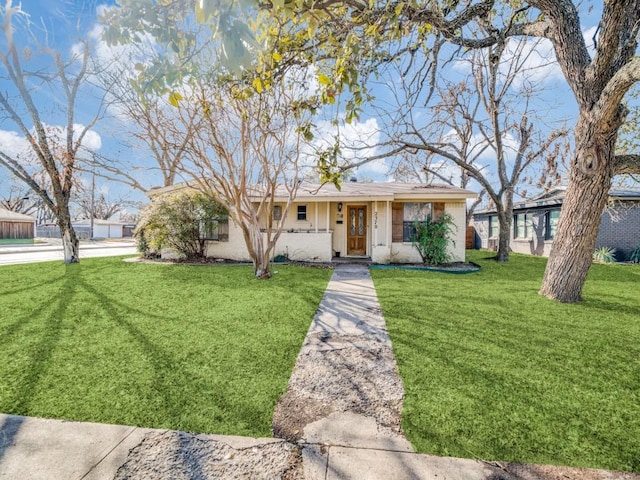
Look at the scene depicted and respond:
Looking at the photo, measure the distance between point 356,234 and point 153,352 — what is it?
10.6m

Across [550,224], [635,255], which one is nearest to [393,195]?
[550,224]

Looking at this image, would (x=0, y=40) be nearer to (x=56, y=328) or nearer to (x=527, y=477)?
(x=56, y=328)

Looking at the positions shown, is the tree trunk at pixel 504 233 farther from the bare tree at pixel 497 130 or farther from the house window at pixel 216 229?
the house window at pixel 216 229

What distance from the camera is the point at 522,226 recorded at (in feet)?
61.3

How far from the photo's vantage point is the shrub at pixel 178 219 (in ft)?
38.6

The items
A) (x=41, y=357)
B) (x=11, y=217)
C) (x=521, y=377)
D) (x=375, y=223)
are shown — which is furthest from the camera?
(x=11, y=217)

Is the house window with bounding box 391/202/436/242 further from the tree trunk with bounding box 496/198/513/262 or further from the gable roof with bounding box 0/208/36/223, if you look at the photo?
the gable roof with bounding box 0/208/36/223

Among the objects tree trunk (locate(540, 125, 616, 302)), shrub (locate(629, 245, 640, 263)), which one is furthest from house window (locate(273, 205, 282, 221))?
shrub (locate(629, 245, 640, 263))

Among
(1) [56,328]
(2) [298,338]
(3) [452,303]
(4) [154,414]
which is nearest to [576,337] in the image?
(3) [452,303]

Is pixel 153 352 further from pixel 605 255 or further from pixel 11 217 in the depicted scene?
pixel 11 217

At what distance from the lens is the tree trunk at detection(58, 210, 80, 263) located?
11.1m

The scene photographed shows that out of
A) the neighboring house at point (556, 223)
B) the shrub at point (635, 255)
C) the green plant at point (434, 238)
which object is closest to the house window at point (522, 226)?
the neighboring house at point (556, 223)

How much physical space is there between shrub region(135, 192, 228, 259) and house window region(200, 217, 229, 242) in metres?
0.04

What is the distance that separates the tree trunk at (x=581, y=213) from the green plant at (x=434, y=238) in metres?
5.29
